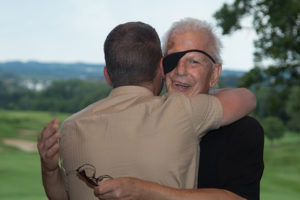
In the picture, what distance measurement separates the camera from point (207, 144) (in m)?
2.63

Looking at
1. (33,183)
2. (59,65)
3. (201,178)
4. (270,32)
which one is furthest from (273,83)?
(59,65)

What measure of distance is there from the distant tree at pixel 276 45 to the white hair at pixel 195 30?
11999mm

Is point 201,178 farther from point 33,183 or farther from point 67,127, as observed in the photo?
point 33,183

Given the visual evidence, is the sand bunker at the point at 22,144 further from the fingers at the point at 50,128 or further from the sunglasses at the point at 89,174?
the sunglasses at the point at 89,174

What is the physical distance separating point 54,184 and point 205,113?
972 millimetres

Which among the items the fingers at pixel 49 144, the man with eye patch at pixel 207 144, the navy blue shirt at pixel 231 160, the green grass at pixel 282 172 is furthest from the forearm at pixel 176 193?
the green grass at pixel 282 172

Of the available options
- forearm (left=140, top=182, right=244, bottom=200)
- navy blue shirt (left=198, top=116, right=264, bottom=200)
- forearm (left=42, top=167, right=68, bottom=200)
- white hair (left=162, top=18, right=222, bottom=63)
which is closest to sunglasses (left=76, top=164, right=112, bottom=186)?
forearm (left=140, top=182, right=244, bottom=200)

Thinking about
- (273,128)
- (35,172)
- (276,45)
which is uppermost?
(276,45)

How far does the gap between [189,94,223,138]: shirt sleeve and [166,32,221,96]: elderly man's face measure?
391mm

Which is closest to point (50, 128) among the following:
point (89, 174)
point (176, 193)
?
point (89, 174)

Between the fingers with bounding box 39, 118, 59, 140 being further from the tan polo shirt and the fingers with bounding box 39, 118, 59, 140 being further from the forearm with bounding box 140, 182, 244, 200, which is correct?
the forearm with bounding box 140, 182, 244, 200

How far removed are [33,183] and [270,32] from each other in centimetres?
1006

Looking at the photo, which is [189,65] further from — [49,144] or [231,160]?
[49,144]

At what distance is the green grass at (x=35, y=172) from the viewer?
608 inches
